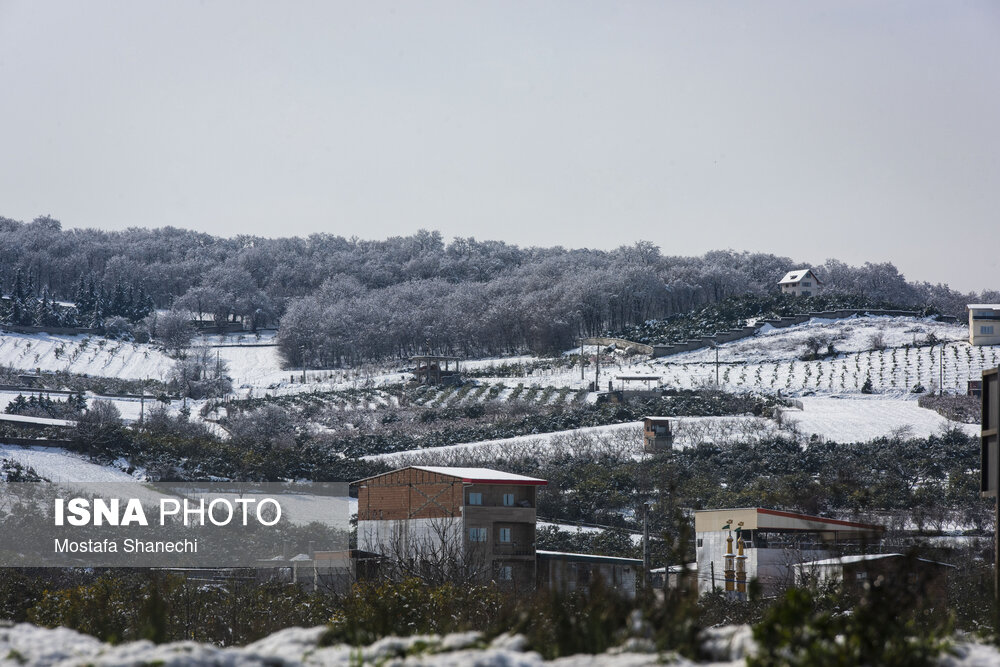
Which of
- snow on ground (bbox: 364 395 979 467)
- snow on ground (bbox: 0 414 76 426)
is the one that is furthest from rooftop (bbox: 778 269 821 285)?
snow on ground (bbox: 0 414 76 426)

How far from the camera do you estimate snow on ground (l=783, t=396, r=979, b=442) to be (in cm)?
5022

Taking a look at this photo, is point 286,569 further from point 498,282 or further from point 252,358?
point 498,282

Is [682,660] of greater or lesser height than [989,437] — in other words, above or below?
below

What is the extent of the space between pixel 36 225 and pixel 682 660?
146151 mm

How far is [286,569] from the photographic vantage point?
30.7 meters

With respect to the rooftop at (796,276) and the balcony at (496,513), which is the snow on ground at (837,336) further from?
the balcony at (496,513)

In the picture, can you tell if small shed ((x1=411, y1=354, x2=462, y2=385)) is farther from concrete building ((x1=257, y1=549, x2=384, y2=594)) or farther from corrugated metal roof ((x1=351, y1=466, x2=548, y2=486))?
concrete building ((x1=257, y1=549, x2=384, y2=594))

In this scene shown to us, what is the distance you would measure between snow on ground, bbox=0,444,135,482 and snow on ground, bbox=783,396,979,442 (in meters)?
30.4

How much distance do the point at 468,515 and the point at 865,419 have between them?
93.6 feet

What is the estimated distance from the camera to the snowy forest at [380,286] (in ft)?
298

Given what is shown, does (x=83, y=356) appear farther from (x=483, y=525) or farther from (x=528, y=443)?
(x=483, y=525)

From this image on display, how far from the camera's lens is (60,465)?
39.6 metres

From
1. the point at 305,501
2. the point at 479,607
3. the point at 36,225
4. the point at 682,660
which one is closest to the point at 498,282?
the point at 36,225

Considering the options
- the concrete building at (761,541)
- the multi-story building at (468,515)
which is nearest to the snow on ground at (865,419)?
the concrete building at (761,541)
